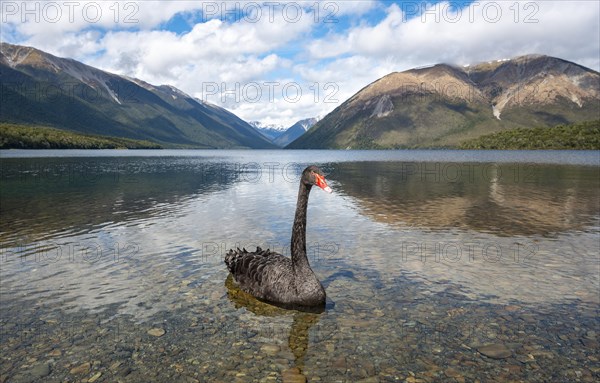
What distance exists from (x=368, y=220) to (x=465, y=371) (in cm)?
1853

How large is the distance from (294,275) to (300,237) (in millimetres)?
1206

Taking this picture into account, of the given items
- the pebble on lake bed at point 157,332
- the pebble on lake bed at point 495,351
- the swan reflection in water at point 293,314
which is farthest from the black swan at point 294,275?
the pebble on lake bed at point 495,351

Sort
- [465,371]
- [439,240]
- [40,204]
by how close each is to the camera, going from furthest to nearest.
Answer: [40,204], [439,240], [465,371]

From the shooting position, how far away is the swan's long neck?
1230 cm

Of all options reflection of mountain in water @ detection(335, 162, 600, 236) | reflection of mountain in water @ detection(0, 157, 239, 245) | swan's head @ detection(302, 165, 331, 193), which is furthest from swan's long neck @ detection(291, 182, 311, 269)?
reflection of mountain in water @ detection(0, 157, 239, 245)

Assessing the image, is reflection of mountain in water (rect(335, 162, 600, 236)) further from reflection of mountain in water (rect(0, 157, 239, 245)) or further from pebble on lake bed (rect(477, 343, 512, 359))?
reflection of mountain in water (rect(0, 157, 239, 245))

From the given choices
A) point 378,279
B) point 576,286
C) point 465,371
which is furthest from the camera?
point 378,279

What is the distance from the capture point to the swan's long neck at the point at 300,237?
40.4ft

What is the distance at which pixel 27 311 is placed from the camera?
11.7 meters

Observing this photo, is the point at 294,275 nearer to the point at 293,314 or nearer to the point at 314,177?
the point at 293,314

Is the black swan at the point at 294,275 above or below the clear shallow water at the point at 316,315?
above

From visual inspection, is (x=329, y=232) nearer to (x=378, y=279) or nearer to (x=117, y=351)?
(x=378, y=279)

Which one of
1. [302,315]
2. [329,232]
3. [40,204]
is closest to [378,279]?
[302,315]

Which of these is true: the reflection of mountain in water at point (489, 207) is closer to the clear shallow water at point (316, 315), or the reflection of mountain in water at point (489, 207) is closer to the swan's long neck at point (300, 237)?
the clear shallow water at point (316, 315)
